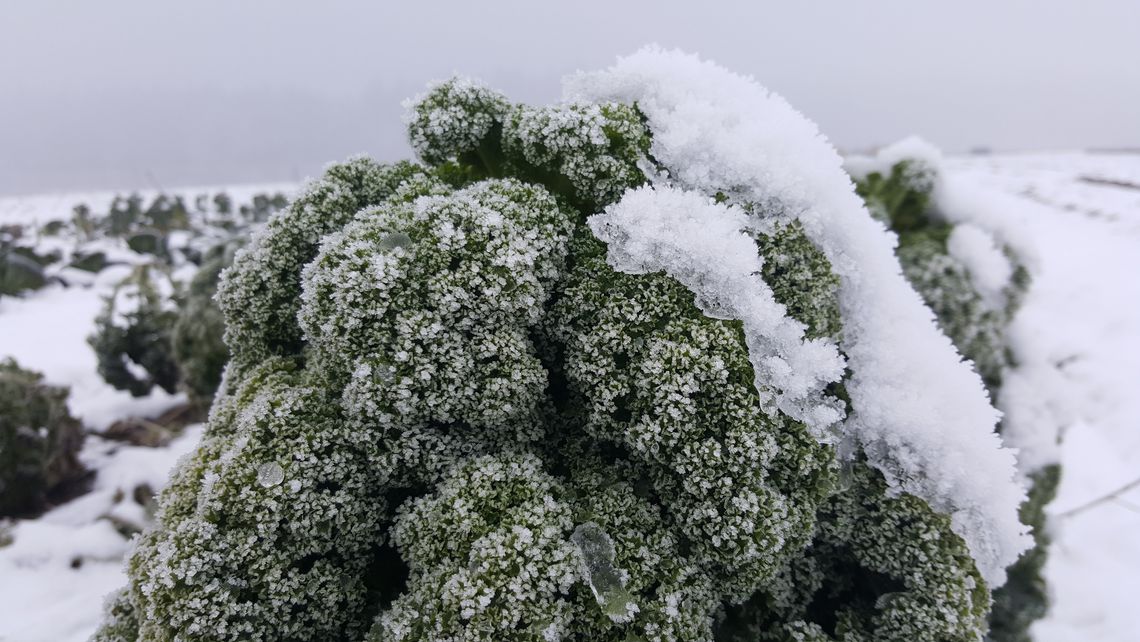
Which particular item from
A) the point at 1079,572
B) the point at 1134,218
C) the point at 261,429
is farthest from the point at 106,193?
the point at 1134,218

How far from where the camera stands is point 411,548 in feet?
4.91

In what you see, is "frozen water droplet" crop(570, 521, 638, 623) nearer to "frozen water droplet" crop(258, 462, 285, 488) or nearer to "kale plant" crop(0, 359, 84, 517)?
"frozen water droplet" crop(258, 462, 285, 488)

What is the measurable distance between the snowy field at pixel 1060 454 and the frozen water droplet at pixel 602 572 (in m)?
3.20

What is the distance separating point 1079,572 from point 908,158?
3.53m

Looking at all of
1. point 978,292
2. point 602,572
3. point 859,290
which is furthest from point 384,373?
point 978,292

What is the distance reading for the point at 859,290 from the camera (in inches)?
73.5

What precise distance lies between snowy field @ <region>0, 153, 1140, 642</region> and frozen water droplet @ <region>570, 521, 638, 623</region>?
3199 millimetres

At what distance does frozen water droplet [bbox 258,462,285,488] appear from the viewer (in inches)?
57.7

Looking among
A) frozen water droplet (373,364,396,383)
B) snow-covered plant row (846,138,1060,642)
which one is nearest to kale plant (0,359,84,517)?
frozen water droplet (373,364,396,383)

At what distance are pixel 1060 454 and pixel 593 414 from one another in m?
3.96

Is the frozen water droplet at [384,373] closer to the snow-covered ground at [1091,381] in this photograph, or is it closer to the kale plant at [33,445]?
the snow-covered ground at [1091,381]

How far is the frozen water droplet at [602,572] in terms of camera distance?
4.41 ft

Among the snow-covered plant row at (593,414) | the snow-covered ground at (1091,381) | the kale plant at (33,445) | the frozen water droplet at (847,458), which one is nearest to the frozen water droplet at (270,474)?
the snow-covered plant row at (593,414)

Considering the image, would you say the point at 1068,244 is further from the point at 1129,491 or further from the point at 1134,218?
the point at 1129,491
